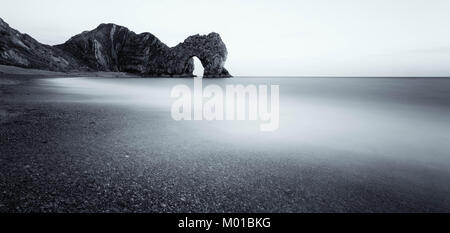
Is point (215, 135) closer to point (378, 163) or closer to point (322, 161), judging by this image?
point (322, 161)

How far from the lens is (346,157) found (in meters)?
7.05

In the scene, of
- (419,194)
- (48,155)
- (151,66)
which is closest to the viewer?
(419,194)

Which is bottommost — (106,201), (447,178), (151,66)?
(447,178)

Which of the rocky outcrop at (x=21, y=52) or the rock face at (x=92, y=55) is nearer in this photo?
the rocky outcrop at (x=21, y=52)

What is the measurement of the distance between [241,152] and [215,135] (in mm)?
2159

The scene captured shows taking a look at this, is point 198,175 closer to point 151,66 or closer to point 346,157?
point 346,157

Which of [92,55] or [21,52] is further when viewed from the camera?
[92,55]

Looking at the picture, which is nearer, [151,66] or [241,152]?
[241,152]

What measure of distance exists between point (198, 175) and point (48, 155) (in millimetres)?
3585

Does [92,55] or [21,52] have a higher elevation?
[92,55]

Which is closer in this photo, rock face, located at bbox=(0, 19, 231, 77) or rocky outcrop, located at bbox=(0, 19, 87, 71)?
rocky outcrop, located at bbox=(0, 19, 87, 71)

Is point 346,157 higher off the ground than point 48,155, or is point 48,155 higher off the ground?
point 48,155

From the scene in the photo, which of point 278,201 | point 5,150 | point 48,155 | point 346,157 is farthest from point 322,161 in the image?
point 5,150
